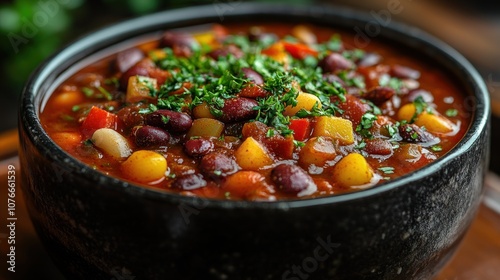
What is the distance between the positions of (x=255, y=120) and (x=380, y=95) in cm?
63

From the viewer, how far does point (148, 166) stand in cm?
233

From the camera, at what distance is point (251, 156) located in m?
2.39

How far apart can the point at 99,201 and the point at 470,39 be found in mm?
4353

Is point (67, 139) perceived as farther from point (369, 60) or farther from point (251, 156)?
point (369, 60)

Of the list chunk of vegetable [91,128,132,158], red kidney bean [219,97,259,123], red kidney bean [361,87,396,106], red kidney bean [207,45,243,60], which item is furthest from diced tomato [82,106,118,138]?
red kidney bean [361,87,396,106]

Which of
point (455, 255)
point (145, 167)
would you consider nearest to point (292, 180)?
point (145, 167)

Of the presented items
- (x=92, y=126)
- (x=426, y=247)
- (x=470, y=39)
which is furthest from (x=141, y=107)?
(x=470, y=39)

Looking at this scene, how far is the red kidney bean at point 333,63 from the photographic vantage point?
10.2 ft

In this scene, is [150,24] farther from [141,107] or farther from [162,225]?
[162,225]

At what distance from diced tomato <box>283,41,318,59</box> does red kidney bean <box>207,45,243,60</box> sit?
0.24 meters

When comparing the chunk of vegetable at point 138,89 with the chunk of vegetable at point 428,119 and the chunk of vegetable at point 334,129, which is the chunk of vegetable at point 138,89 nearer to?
the chunk of vegetable at point 334,129

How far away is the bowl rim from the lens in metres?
2.03

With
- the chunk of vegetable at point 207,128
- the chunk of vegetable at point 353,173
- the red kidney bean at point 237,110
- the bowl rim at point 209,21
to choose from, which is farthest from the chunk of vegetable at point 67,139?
the chunk of vegetable at point 353,173

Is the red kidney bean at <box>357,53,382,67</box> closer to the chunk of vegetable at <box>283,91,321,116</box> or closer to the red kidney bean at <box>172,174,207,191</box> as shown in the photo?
the chunk of vegetable at <box>283,91,321,116</box>
